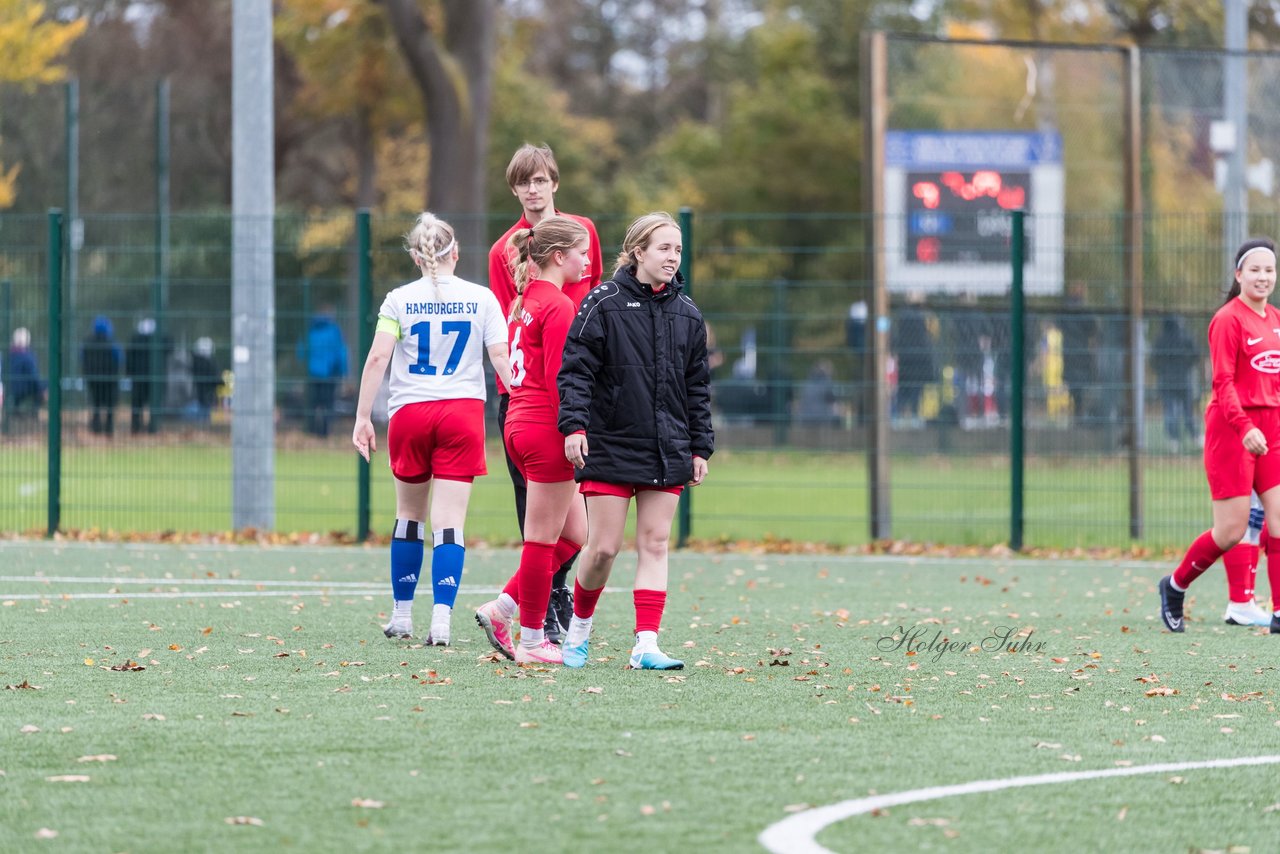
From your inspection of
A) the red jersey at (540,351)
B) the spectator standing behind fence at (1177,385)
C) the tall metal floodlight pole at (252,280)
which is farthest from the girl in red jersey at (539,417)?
the spectator standing behind fence at (1177,385)

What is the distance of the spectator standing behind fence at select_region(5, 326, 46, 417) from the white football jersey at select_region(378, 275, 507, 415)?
738cm

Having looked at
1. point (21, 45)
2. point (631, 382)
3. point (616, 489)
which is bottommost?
point (616, 489)

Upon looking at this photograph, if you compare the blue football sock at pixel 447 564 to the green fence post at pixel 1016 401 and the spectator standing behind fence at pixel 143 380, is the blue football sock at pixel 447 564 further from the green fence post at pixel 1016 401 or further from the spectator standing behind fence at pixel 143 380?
the spectator standing behind fence at pixel 143 380

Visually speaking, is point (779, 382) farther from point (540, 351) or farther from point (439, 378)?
point (540, 351)

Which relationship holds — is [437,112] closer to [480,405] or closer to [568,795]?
[480,405]

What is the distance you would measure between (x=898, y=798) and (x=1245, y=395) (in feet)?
14.0

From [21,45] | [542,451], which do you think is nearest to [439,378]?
[542,451]

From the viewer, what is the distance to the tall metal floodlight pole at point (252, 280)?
44.8 feet

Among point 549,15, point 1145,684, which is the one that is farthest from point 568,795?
point 549,15

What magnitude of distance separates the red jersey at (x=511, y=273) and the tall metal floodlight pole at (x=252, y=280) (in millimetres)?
5747

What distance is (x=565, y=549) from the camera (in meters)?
7.85

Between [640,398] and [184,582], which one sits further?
[184,582]

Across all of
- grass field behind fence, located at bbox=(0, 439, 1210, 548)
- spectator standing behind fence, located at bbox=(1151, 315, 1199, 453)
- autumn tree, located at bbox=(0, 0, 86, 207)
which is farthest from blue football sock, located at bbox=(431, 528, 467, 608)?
autumn tree, located at bbox=(0, 0, 86, 207)

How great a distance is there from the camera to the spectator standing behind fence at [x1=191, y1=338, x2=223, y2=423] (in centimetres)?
1469
